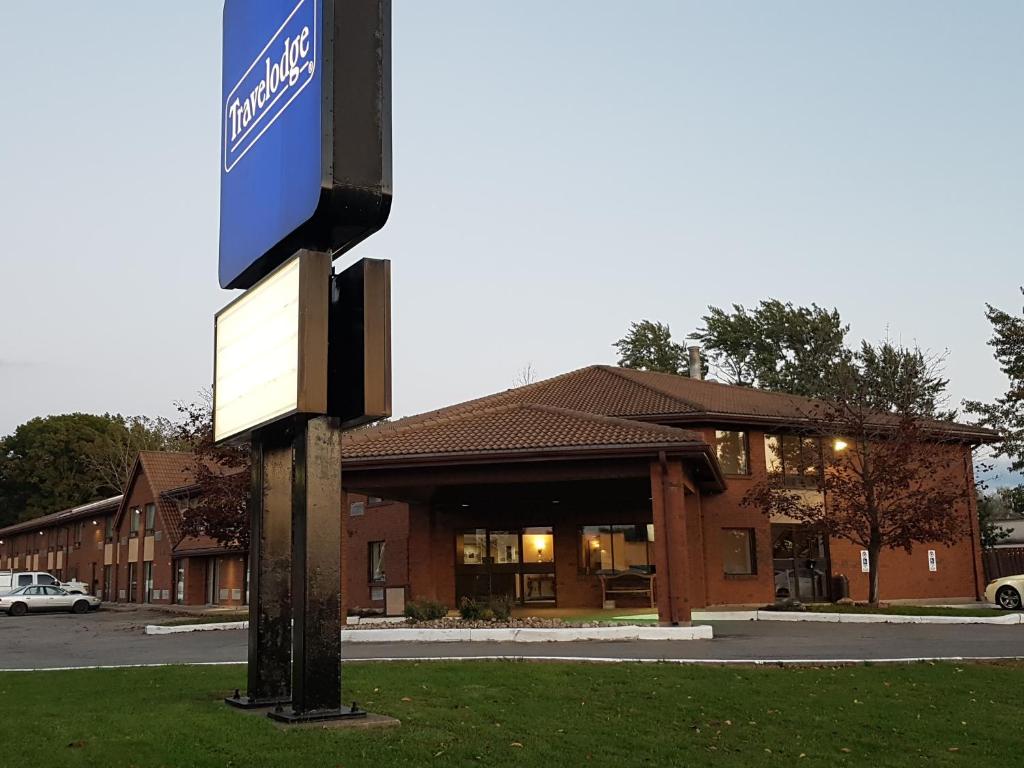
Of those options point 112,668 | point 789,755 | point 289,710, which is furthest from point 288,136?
point 112,668

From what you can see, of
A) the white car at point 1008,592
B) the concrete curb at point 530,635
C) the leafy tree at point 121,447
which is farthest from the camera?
the leafy tree at point 121,447

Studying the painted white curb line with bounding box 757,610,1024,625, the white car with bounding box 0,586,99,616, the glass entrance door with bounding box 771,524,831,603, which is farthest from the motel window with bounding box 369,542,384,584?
the white car with bounding box 0,586,99,616

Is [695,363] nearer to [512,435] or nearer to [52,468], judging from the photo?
[512,435]

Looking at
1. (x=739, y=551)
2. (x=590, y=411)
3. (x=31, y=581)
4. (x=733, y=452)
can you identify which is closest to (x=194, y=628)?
(x=590, y=411)

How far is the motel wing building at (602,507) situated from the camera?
878 inches

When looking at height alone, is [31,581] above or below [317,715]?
above

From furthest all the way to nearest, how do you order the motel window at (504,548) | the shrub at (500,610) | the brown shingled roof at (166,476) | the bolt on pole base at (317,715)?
the brown shingled roof at (166,476) → the motel window at (504,548) → the shrub at (500,610) → the bolt on pole base at (317,715)

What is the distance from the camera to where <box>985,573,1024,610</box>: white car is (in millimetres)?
28203

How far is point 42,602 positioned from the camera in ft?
151

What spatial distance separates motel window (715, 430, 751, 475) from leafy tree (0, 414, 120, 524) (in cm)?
6576

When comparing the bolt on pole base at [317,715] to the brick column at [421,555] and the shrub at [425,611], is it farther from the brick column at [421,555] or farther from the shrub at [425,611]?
the brick column at [421,555]

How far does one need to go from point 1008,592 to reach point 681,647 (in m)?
15.7

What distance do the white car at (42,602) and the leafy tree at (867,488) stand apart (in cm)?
3126

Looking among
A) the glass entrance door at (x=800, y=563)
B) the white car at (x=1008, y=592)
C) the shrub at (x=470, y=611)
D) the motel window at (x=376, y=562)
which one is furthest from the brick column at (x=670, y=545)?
the motel window at (x=376, y=562)
